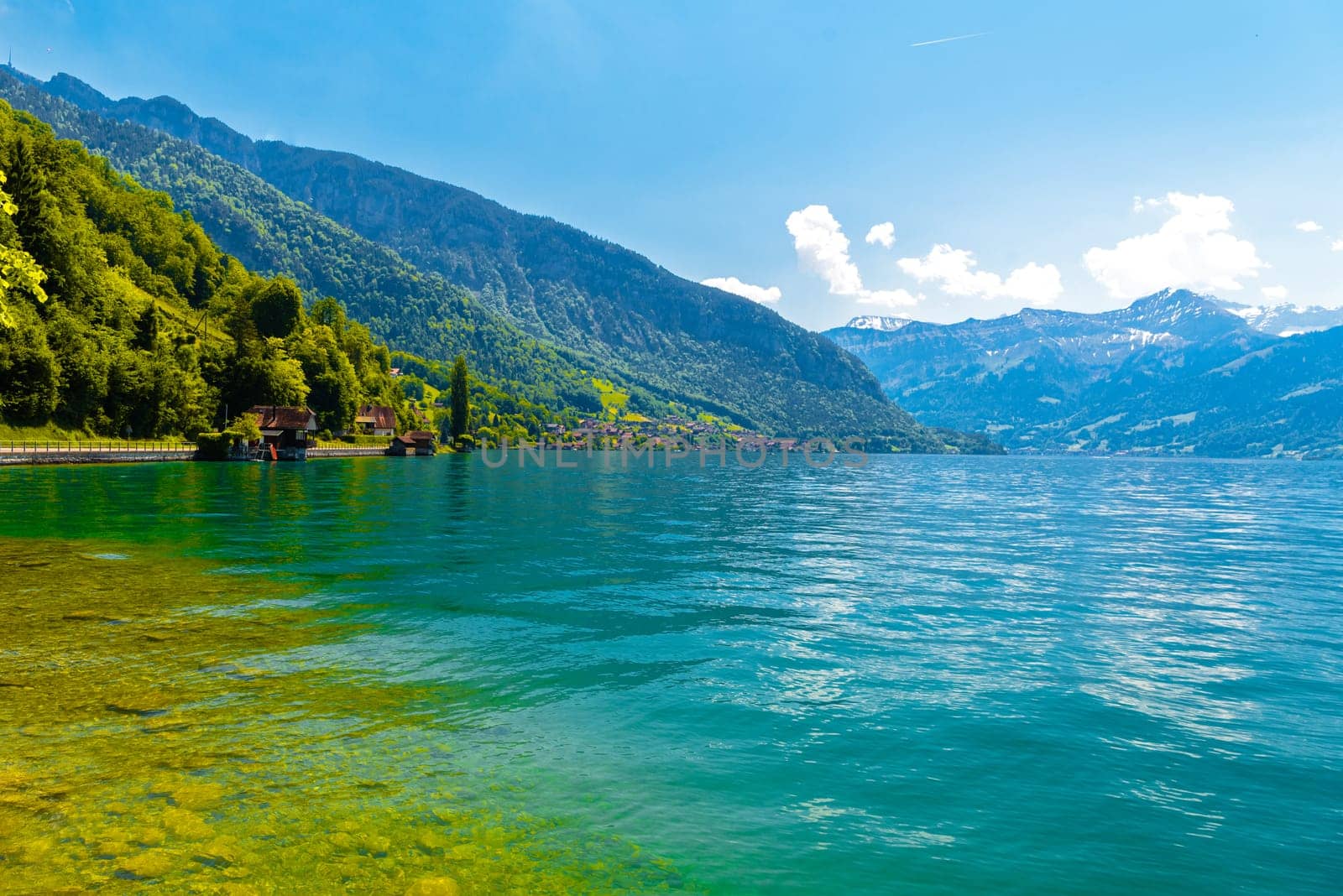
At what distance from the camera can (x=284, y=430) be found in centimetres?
12538

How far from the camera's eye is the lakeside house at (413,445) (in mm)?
179625

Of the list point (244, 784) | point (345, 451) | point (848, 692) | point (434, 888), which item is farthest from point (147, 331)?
point (434, 888)

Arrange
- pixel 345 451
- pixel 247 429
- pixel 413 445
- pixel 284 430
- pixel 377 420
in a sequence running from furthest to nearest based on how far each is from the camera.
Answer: pixel 377 420 → pixel 413 445 → pixel 345 451 → pixel 284 430 → pixel 247 429

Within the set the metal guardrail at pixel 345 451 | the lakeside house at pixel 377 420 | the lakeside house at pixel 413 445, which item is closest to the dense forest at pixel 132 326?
the lakeside house at pixel 377 420

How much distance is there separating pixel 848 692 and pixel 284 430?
12832cm

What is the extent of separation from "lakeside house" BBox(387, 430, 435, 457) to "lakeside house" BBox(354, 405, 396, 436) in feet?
19.4

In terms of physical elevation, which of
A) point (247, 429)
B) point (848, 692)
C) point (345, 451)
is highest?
point (247, 429)

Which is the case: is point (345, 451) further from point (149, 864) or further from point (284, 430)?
point (149, 864)

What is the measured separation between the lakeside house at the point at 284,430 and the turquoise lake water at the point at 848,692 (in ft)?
285

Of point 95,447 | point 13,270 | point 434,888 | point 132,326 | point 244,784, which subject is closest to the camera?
point 434,888

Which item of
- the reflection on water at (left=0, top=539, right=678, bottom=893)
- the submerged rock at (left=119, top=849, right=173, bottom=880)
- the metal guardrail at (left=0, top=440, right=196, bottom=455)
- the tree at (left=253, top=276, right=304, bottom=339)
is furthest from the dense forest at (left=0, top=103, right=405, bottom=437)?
the submerged rock at (left=119, top=849, right=173, bottom=880)

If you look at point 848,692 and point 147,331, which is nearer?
point 848,692

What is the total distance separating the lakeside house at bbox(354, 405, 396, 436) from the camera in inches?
7392

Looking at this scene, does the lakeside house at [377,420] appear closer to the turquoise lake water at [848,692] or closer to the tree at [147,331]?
the tree at [147,331]
